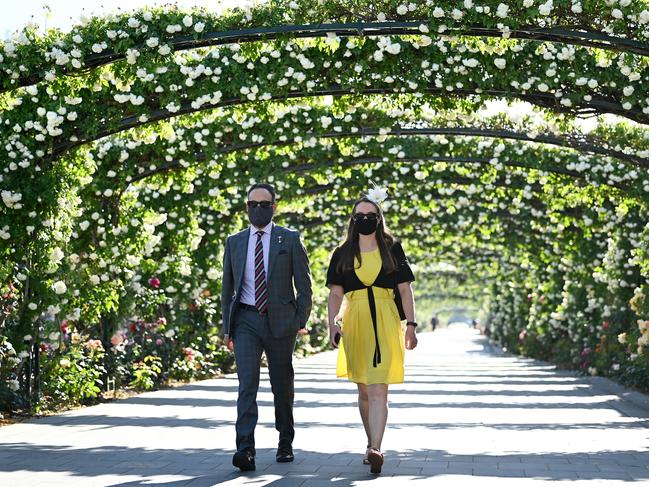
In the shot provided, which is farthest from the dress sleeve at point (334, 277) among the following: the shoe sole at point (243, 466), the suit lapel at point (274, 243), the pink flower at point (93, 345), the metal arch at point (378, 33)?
the pink flower at point (93, 345)

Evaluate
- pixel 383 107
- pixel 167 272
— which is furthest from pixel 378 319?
pixel 167 272

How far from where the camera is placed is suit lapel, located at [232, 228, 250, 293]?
7.04 metres

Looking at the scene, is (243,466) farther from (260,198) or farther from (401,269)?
(260,198)

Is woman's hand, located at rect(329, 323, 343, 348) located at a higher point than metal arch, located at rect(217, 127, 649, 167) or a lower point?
lower

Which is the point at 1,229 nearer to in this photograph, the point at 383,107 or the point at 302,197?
the point at 383,107

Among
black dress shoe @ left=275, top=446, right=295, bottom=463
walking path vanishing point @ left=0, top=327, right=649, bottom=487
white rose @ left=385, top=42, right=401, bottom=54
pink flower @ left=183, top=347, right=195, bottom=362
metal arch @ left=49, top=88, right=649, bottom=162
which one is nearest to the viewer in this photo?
walking path vanishing point @ left=0, top=327, right=649, bottom=487

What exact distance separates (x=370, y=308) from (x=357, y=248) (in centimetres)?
40

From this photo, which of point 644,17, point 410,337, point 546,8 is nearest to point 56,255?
point 410,337

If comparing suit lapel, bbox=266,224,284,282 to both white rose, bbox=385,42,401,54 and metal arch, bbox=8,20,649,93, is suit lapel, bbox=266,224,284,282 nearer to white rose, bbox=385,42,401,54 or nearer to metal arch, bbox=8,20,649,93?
metal arch, bbox=8,20,649,93

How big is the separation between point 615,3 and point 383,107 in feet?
16.4

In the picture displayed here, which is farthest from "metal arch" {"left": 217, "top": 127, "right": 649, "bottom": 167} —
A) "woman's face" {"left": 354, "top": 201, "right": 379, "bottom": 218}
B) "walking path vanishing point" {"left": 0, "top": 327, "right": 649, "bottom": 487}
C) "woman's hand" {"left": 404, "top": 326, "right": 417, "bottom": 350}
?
"woman's hand" {"left": 404, "top": 326, "right": 417, "bottom": 350}

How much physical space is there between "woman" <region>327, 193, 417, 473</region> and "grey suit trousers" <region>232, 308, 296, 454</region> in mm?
356

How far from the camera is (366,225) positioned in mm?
7051

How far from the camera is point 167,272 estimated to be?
15.7 m
